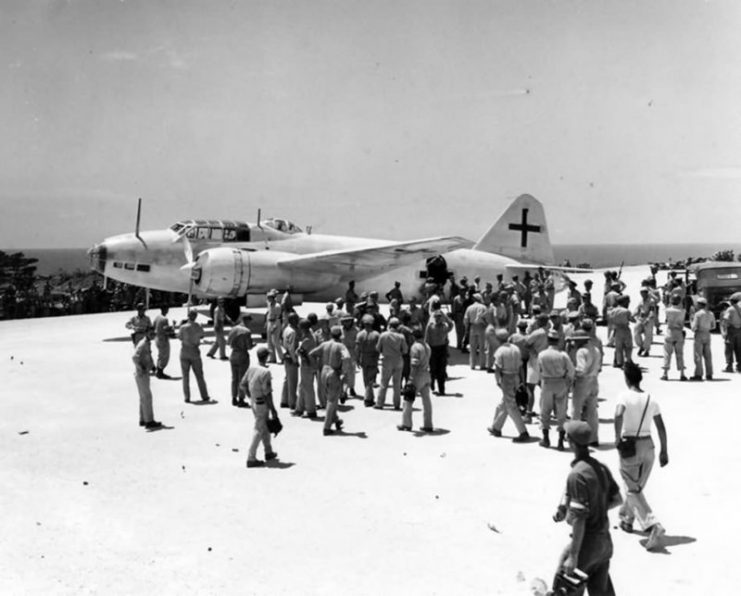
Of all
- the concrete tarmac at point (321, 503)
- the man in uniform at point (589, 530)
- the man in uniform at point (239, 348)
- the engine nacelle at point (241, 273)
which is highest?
the engine nacelle at point (241, 273)

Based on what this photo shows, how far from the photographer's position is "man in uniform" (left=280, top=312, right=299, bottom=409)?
10195mm

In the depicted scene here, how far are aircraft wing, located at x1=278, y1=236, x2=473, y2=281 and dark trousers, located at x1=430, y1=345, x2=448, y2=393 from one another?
6.81 meters

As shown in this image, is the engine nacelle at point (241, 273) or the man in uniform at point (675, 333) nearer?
the man in uniform at point (675, 333)

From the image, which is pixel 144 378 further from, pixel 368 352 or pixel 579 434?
pixel 579 434

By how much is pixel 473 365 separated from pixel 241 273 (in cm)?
798

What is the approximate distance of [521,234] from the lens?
86.5 ft

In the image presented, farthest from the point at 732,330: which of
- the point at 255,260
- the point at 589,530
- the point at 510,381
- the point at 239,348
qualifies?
the point at 255,260

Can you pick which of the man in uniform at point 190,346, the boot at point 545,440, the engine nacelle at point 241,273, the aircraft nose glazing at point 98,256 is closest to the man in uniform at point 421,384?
the boot at point 545,440

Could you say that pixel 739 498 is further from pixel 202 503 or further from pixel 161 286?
pixel 161 286

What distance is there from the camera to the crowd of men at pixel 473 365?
5.98 m

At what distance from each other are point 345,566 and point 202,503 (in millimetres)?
2142

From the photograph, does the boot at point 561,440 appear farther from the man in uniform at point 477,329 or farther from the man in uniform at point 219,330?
the man in uniform at point 219,330

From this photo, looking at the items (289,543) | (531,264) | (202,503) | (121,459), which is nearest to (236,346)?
(121,459)

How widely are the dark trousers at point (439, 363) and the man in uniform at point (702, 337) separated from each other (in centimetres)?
537
